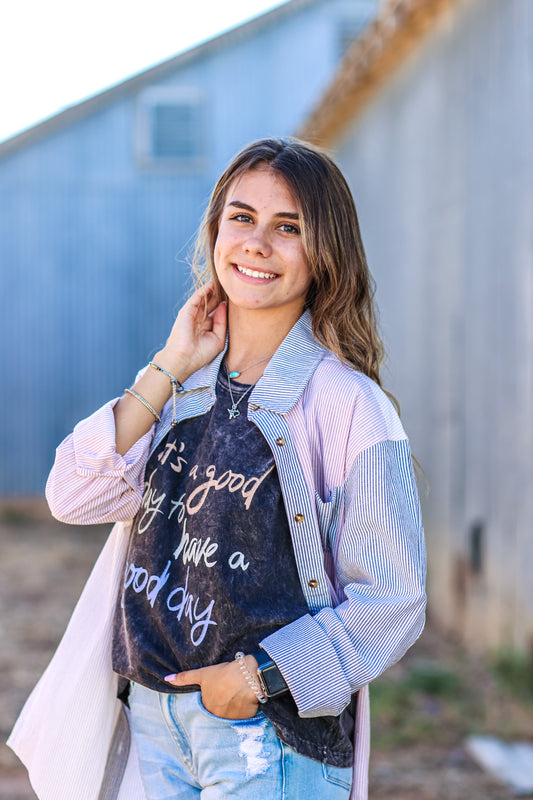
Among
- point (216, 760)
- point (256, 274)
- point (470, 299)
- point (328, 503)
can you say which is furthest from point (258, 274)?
point (470, 299)

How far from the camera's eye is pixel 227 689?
1.70m

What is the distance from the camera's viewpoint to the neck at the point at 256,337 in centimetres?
203

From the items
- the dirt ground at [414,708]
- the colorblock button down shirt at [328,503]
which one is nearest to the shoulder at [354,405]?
the colorblock button down shirt at [328,503]

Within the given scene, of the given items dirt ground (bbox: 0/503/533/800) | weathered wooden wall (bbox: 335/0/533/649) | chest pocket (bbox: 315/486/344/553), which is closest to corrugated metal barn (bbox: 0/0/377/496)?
weathered wooden wall (bbox: 335/0/533/649)

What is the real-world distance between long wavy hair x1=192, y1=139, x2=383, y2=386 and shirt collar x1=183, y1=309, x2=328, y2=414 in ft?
0.11

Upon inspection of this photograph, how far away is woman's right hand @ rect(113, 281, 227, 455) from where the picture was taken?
6.44 ft

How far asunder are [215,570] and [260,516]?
13 cm

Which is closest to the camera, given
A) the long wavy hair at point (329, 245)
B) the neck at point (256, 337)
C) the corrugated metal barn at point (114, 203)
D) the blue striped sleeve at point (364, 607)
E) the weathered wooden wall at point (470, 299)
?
the blue striped sleeve at point (364, 607)

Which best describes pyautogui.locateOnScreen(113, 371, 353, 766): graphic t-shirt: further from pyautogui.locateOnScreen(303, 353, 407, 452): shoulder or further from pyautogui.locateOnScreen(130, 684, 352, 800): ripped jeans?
pyautogui.locateOnScreen(303, 353, 407, 452): shoulder

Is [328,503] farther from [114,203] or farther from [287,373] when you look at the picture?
[114,203]

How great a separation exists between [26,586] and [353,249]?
255 inches

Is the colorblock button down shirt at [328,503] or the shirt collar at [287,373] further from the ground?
the shirt collar at [287,373]

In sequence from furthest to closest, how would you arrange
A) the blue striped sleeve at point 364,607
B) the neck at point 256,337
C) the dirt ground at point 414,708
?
the dirt ground at point 414,708 < the neck at point 256,337 < the blue striped sleeve at point 364,607

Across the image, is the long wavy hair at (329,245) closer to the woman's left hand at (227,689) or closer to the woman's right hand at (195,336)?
the woman's right hand at (195,336)
